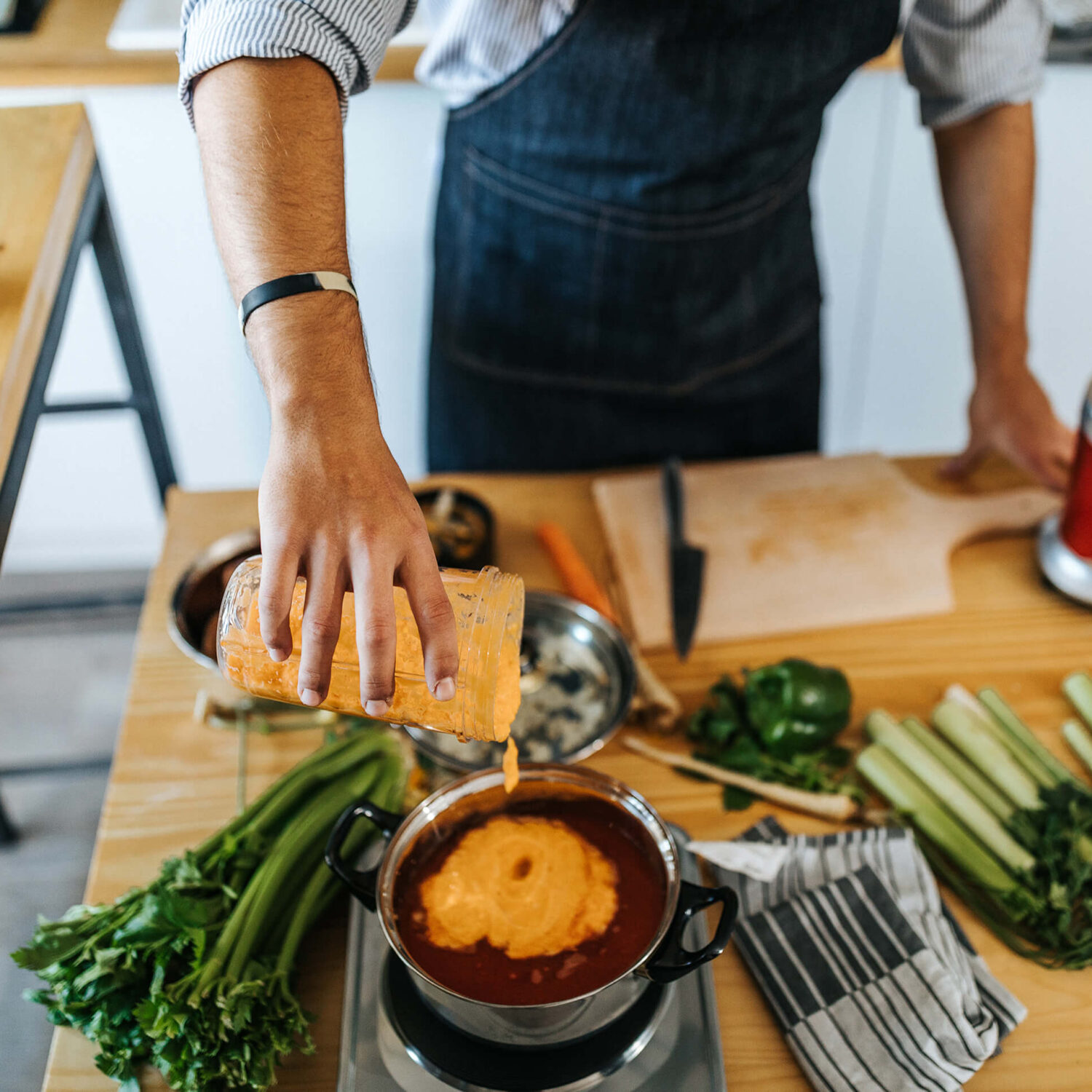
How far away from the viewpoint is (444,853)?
91 cm

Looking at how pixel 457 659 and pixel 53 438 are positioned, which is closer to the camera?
pixel 457 659

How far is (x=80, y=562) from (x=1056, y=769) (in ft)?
8.83

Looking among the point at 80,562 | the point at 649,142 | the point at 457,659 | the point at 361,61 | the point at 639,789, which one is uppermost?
the point at 361,61

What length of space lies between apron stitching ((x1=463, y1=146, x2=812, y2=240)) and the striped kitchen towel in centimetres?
89

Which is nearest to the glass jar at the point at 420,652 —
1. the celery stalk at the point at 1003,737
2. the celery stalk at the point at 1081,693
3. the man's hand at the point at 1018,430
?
the celery stalk at the point at 1003,737

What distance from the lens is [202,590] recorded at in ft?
4.22

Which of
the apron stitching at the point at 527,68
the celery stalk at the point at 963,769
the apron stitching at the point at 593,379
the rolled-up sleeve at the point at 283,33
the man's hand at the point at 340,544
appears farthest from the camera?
the apron stitching at the point at 593,379

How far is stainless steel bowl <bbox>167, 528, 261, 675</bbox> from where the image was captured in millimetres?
1229

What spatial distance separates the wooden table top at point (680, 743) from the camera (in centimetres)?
91


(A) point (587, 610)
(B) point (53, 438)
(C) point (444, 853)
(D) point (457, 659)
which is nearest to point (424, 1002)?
(C) point (444, 853)

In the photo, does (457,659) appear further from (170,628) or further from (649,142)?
(649,142)

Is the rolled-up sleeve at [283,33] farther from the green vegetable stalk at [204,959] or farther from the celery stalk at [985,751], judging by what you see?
the celery stalk at [985,751]

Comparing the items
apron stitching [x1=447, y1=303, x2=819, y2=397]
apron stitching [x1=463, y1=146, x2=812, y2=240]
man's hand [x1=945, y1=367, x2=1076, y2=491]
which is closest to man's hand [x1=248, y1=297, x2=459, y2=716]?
apron stitching [x1=463, y1=146, x2=812, y2=240]

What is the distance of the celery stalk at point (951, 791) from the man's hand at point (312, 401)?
0.61m
